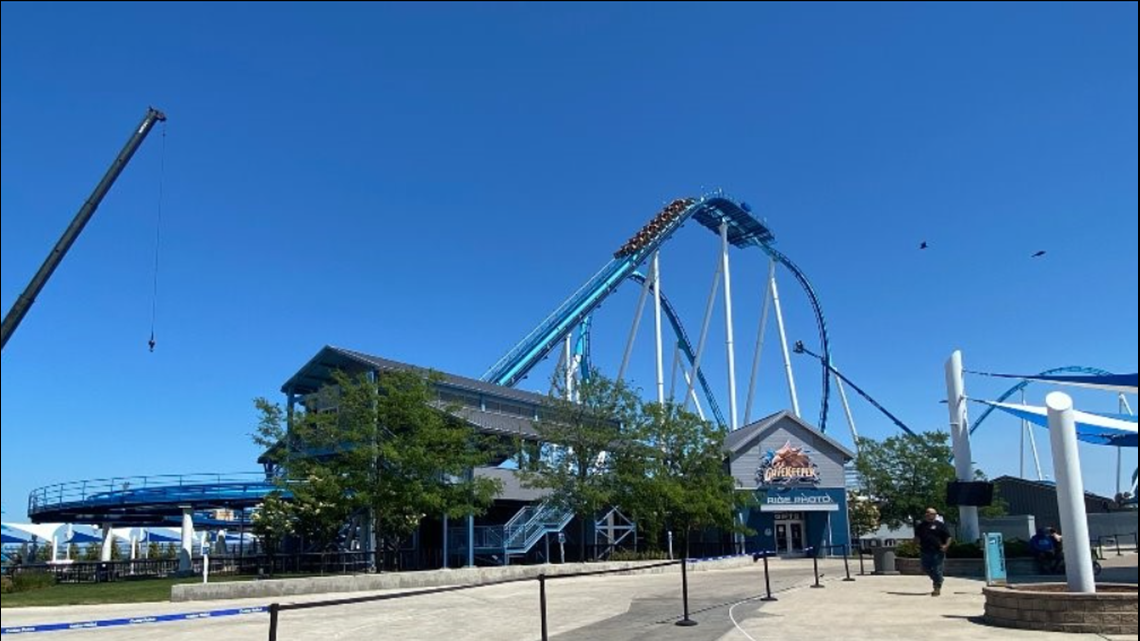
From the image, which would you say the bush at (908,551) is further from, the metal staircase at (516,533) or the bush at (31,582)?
the bush at (31,582)

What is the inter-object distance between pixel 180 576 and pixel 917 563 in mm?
27743

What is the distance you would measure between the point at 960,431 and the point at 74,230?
2375cm

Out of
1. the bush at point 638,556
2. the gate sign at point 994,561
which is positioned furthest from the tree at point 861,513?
the gate sign at point 994,561

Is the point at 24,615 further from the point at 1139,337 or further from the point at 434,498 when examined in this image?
the point at 1139,337

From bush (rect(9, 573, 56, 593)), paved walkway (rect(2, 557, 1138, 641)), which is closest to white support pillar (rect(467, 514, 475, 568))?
paved walkway (rect(2, 557, 1138, 641))

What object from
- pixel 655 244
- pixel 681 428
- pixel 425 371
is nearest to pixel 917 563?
pixel 681 428

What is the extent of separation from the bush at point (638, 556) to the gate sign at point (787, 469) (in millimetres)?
12382

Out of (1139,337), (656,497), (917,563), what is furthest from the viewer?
(656,497)

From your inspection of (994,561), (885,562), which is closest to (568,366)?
(885,562)

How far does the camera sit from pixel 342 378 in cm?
3300

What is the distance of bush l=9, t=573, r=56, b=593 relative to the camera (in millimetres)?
31344

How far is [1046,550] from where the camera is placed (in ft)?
77.6

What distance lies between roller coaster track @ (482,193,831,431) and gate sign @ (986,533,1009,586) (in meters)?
34.4

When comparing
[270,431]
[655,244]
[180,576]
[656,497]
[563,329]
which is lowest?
[180,576]
